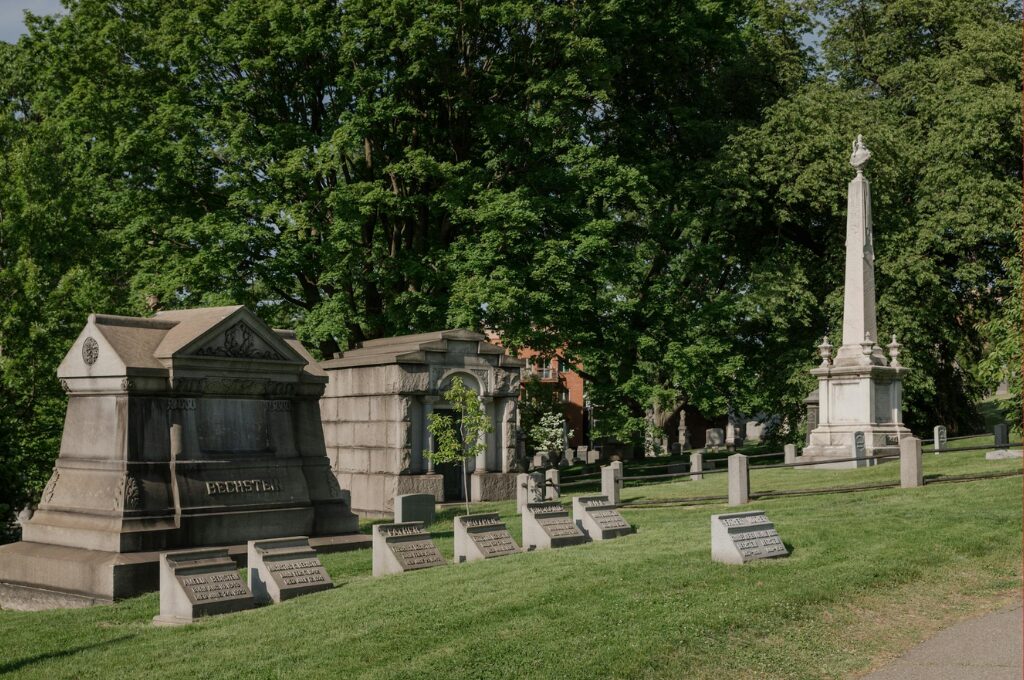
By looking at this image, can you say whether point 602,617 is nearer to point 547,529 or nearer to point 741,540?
point 741,540

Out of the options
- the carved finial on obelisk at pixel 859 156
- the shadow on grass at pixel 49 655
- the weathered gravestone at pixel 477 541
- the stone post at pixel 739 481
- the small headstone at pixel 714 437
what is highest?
the carved finial on obelisk at pixel 859 156

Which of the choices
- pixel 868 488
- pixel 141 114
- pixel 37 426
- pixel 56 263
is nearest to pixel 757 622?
pixel 868 488

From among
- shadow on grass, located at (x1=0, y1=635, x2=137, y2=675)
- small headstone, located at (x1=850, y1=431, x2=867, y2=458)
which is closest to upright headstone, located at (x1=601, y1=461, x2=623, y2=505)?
small headstone, located at (x1=850, y1=431, x2=867, y2=458)

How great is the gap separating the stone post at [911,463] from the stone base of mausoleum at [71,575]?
1244cm

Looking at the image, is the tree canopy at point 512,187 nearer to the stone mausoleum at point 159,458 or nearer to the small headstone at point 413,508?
the stone mausoleum at point 159,458

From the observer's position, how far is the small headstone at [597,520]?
55.3ft

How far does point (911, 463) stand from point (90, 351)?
1477 centimetres

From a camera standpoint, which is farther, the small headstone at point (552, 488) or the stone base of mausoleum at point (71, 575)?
the small headstone at point (552, 488)

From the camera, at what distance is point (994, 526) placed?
15719 millimetres

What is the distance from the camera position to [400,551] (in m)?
14.4

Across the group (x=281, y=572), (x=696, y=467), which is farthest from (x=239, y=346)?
(x=696, y=467)

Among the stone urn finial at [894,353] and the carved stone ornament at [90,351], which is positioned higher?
the stone urn finial at [894,353]

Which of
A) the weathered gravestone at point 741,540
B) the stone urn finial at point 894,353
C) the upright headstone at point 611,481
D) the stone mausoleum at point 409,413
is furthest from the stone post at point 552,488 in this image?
the weathered gravestone at point 741,540

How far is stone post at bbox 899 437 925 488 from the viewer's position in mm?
20516
